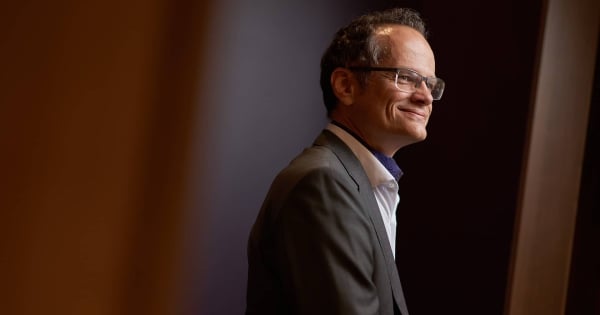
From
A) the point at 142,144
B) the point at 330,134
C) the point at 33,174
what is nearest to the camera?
the point at 330,134

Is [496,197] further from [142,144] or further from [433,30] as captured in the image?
[142,144]

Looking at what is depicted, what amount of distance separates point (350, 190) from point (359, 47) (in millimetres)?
402

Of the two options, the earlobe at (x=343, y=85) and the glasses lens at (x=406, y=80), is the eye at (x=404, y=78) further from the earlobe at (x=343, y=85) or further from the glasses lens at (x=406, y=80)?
the earlobe at (x=343, y=85)

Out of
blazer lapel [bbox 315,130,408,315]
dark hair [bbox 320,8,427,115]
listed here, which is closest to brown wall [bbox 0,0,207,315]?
dark hair [bbox 320,8,427,115]

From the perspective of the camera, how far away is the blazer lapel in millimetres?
1213

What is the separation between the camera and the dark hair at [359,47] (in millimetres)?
1387

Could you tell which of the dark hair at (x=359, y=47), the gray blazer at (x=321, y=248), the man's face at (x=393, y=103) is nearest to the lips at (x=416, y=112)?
the man's face at (x=393, y=103)

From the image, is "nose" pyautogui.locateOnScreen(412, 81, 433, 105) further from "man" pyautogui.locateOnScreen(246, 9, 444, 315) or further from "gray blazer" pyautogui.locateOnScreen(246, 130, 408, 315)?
"gray blazer" pyautogui.locateOnScreen(246, 130, 408, 315)

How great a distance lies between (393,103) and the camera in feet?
4.49

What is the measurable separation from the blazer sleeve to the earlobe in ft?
0.99

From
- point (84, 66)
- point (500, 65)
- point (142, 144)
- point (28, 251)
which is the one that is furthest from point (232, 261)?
point (500, 65)

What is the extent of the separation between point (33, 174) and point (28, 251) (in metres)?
0.17

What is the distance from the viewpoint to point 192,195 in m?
1.63

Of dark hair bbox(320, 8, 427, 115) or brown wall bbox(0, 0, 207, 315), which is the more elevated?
dark hair bbox(320, 8, 427, 115)
